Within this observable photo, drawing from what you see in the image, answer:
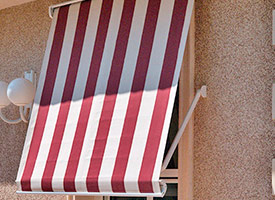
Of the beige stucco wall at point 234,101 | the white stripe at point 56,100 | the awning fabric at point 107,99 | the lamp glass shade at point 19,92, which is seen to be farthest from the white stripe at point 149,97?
the lamp glass shade at point 19,92

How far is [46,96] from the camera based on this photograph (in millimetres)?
4637

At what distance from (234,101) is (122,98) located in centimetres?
92

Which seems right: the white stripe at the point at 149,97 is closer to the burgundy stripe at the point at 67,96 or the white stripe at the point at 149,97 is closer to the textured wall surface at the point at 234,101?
the textured wall surface at the point at 234,101

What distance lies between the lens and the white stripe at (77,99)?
4.22 meters

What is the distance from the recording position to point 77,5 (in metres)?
4.80

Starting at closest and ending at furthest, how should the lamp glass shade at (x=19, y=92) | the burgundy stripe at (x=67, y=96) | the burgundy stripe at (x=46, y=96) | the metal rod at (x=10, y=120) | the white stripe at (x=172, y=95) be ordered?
the white stripe at (x=172, y=95)
the burgundy stripe at (x=67, y=96)
the burgundy stripe at (x=46, y=96)
the lamp glass shade at (x=19, y=92)
the metal rod at (x=10, y=120)

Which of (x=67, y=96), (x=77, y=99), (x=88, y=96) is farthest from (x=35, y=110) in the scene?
(x=88, y=96)

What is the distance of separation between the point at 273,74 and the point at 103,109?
1.41 metres

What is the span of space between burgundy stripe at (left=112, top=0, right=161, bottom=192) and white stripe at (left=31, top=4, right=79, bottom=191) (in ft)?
2.47

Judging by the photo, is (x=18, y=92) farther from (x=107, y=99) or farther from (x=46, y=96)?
(x=107, y=99)

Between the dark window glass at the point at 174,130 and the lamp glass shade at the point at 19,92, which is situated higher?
the lamp glass shade at the point at 19,92

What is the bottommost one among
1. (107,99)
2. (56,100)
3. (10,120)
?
(107,99)

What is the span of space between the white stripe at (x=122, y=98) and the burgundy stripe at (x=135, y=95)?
0.12 feet

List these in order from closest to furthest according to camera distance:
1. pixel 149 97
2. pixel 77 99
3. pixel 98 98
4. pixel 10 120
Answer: pixel 149 97 → pixel 98 98 → pixel 77 99 → pixel 10 120
